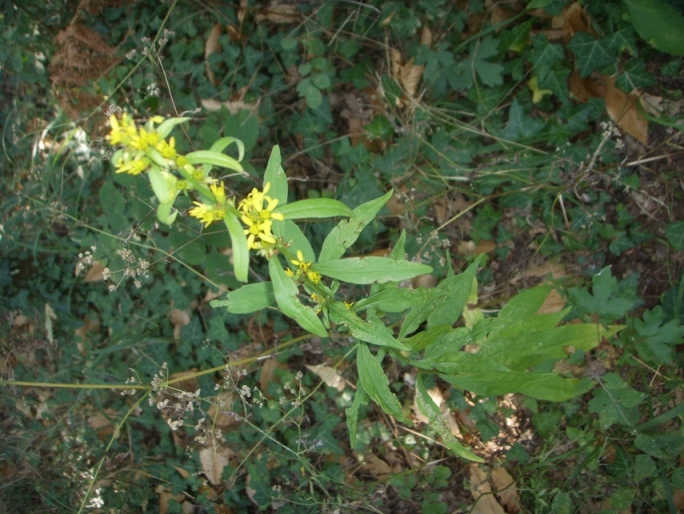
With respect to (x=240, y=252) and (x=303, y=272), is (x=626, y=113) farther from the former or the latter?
(x=240, y=252)

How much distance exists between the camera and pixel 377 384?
2.34 metres

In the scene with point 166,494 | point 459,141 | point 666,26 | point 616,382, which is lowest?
point 166,494

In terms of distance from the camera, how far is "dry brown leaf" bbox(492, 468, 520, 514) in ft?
11.2

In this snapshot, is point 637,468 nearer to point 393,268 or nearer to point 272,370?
point 393,268

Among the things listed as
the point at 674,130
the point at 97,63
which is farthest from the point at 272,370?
the point at 674,130

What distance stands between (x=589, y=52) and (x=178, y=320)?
3.22 metres

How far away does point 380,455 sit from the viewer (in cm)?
368

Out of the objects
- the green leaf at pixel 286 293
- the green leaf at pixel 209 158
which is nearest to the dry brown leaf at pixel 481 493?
the green leaf at pixel 286 293

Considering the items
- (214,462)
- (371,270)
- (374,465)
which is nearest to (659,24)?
(371,270)

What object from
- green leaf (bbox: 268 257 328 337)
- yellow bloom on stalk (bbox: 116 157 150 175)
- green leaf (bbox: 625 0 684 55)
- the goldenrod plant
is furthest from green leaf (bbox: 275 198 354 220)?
green leaf (bbox: 625 0 684 55)

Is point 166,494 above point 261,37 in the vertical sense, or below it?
below

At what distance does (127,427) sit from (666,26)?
14.0 ft

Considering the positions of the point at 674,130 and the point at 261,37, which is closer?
the point at 674,130

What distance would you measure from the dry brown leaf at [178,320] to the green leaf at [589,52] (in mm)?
3063
